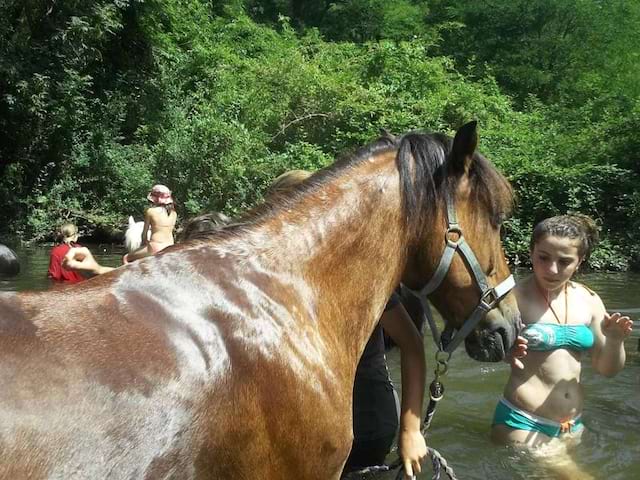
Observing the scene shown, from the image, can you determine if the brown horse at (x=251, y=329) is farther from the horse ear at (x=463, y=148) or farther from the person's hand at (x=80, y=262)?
the person's hand at (x=80, y=262)

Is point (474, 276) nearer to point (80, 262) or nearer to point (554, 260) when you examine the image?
point (554, 260)

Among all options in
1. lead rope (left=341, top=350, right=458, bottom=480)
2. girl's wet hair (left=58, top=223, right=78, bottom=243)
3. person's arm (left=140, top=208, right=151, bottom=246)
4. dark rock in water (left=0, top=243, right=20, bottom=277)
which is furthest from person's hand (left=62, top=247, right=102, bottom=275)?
lead rope (left=341, top=350, right=458, bottom=480)

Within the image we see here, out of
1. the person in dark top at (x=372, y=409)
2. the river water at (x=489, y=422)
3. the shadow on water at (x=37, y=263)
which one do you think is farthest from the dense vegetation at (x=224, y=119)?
the person in dark top at (x=372, y=409)

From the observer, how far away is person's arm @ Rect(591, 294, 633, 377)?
4000 millimetres

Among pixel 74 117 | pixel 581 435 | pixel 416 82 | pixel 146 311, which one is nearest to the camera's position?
pixel 146 311

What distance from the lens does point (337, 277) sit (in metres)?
2.45

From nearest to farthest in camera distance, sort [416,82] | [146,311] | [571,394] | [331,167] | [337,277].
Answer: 1. [146,311]
2. [337,277]
3. [331,167]
4. [571,394]
5. [416,82]

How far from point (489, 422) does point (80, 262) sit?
456 centimetres

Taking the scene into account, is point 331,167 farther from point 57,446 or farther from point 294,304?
point 57,446

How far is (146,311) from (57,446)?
1.52ft

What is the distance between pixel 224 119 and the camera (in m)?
20.0

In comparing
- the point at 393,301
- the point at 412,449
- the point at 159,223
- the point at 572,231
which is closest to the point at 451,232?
the point at 393,301

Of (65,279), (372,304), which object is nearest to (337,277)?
(372,304)

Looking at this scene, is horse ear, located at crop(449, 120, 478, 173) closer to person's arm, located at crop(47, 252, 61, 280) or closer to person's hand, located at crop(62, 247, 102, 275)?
person's hand, located at crop(62, 247, 102, 275)
